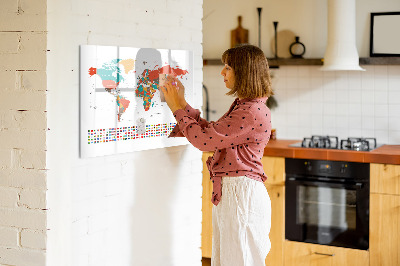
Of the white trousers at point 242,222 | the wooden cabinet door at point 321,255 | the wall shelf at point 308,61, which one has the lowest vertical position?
the wooden cabinet door at point 321,255

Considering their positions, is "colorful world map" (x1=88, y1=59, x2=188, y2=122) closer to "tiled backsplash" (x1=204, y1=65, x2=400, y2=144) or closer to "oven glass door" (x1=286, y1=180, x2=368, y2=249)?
"oven glass door" (x1=286, y1=180, x2=368, y2=249)

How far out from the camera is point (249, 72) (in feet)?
8.93

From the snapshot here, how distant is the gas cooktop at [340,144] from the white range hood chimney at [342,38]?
54 centimetres

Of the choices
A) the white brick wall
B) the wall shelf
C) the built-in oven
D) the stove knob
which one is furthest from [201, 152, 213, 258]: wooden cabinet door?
the white brick wall

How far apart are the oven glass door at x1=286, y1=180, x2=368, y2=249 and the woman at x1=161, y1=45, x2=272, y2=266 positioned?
60.9 inches

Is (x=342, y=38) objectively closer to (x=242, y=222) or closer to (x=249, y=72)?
(x=249, y=72)

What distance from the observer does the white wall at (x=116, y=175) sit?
92.0 inches

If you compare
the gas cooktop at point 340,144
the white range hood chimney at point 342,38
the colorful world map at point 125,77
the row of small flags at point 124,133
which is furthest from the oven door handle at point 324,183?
the colorful world map at point 125,77

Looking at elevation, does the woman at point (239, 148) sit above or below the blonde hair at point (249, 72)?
below

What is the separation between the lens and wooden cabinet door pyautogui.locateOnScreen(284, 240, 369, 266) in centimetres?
422

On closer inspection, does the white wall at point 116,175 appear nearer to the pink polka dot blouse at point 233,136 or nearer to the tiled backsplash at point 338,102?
the pink polka dot blouse at point 233,136

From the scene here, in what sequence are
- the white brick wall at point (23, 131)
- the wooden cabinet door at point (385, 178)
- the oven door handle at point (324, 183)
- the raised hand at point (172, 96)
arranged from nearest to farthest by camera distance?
the white brick wall at point (23, 131)
the raised hand at point (172, 96)
the wooden cabinet door at point (385, 178)
the oven door handle at point (324, 183)

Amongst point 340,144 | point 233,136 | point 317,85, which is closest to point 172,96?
point 233,136

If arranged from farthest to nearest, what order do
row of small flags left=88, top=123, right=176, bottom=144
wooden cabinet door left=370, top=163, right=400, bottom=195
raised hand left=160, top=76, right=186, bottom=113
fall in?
wooden cabinet door left=370, top=163, right=400, bottom=195 → raised hand left=160, top=76, right=186, bottom=113 → row of small flags left=88, top=123, right=176, bottom=144
